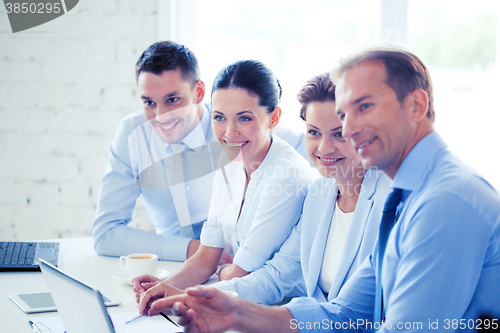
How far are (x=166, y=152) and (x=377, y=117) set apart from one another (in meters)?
1.28

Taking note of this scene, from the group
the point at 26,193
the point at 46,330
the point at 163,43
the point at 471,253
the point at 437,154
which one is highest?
the point at 163,43

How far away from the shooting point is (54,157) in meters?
2.61

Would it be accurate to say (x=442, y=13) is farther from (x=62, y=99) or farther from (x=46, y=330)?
(x=46, y=330)

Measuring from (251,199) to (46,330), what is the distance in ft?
2.37

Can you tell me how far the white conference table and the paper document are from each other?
4 cm

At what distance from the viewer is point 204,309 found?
2.93 feet

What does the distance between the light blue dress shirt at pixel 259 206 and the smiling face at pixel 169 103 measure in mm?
360

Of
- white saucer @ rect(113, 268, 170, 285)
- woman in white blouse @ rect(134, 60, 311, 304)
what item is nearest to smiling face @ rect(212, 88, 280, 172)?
woman in white blouse @ rect(134, 60, 311, 304)

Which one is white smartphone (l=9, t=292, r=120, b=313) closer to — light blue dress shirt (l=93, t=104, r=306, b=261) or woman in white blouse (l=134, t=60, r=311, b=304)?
woman in white blouse (l=134, t=60, r=311, b=304)

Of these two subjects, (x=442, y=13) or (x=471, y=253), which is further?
(x=442, y=13)

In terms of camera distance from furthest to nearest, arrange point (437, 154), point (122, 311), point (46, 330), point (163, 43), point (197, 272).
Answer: point (163, 43), point (197, 272), point (122, 311), point (46, 330), point (437, 154)

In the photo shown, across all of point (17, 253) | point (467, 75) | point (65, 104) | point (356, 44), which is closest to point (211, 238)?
point (17, 253)

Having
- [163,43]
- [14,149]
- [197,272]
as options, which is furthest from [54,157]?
[197,272]

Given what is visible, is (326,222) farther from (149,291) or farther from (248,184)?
(149,291)
